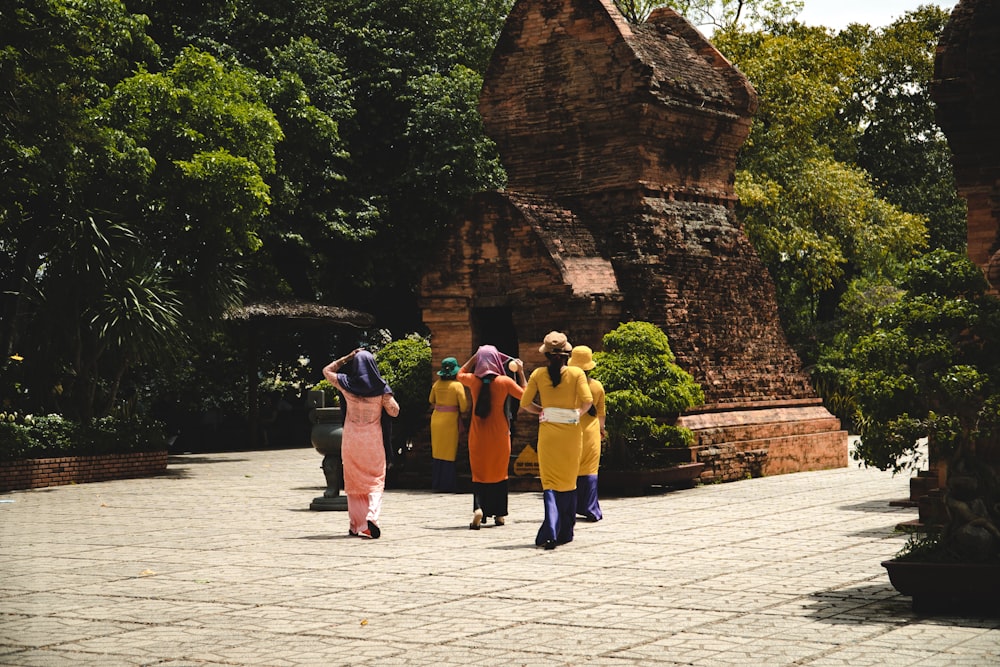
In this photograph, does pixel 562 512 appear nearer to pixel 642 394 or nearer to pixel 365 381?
pixel 365 381

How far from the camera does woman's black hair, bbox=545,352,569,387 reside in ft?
34.9

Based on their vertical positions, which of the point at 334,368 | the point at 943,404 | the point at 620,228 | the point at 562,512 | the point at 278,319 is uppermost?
the point at 620,228

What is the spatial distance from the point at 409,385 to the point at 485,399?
18.6 feet

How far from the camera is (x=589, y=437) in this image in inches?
454

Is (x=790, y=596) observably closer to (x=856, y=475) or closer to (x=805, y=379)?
(x=856, y=475)

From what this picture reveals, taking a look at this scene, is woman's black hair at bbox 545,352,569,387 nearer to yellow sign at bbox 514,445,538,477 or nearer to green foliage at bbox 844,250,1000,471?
green foliage at bbox 844,250,1000,471

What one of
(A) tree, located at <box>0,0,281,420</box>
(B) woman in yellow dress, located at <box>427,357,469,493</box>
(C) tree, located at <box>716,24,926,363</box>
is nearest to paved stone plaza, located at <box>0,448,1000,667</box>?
(B) woman in yellow dress, located at <box>427,357,469,493</box>

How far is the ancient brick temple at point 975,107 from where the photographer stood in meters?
10.0

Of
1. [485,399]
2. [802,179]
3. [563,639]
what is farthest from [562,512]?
[802,179]

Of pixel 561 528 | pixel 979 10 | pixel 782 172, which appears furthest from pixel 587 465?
pixel 782 172

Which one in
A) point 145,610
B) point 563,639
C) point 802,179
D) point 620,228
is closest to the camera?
point 563,639

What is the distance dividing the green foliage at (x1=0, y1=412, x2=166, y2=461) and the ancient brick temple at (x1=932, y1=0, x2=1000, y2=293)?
12437 mm

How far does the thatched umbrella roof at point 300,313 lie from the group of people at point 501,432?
43.6ft

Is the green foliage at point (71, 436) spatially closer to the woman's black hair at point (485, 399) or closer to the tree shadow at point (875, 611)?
the woman's black hair at point (485, 399)
